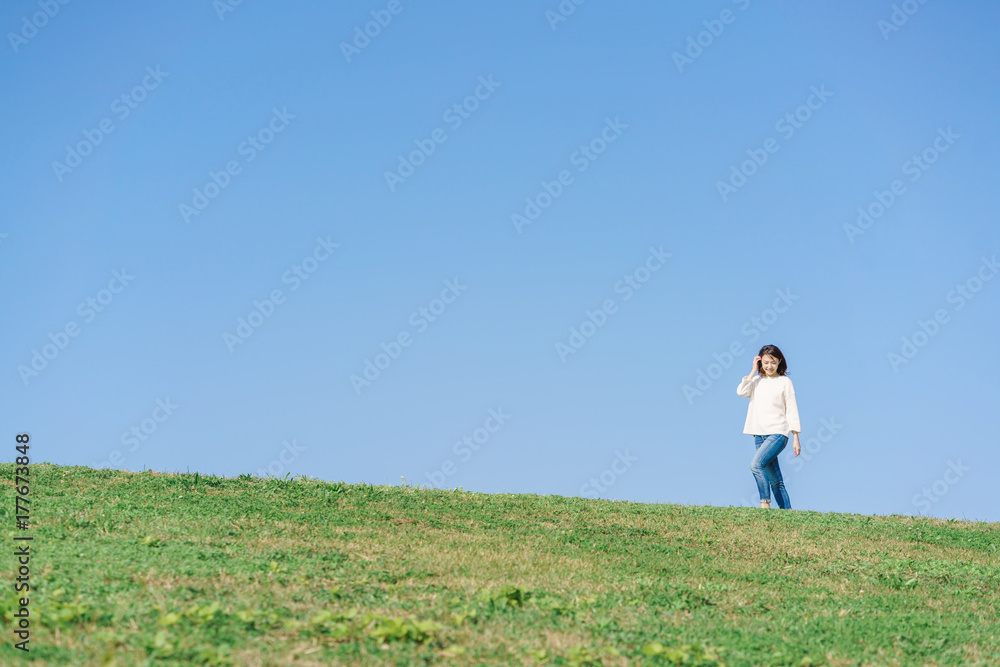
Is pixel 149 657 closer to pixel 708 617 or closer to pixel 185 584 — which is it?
pixel 185 584

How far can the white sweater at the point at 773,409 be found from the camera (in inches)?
652

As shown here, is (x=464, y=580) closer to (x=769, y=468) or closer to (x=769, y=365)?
(x=769, y=468)

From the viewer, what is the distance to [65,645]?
6.43m

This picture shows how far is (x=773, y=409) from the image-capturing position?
16.7 meters

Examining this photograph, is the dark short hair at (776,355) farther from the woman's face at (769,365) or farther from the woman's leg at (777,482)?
the woman's leg at (777,482)

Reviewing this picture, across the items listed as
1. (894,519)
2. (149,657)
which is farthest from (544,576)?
(894,519)

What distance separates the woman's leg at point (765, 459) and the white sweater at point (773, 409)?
0.14m

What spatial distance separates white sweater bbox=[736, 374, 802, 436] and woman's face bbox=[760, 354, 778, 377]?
0.11 m

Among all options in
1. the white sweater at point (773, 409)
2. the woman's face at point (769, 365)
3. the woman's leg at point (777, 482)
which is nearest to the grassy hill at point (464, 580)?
the woman's leg at point (777, 482)

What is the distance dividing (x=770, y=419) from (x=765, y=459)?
79 cm

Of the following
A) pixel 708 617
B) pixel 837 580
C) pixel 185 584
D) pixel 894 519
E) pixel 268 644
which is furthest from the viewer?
pixel 894 519

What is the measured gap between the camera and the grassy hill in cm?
699

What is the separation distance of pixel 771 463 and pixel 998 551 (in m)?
4.09

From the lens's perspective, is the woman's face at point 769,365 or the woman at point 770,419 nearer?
the woman at point 770,419
